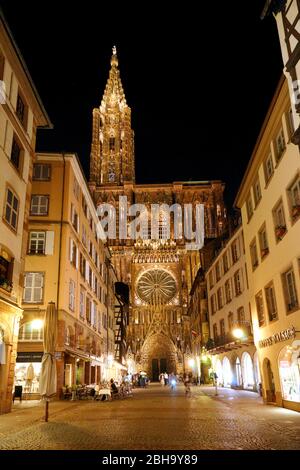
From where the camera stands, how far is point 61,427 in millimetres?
11609

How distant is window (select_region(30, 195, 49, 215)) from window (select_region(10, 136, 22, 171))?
893 centimetres

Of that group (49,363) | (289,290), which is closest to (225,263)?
(289,290)

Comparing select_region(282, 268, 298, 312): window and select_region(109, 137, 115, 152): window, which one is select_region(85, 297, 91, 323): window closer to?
select_region(282, 268, 298, 312): window

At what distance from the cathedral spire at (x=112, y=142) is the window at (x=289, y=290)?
6636 centimetres

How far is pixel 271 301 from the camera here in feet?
57.3

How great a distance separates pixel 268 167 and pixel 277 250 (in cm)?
371

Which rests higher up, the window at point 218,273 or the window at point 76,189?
the window at point 76,189

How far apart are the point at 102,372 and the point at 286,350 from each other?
2753cm

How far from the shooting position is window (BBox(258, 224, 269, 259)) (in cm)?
1781

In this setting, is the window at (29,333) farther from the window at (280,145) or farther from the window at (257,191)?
the window at (280,145)

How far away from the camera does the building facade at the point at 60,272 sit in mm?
24391

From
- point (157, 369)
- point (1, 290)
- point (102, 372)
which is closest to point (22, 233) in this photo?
point (1, 290)

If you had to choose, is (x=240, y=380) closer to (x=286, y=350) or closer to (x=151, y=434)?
(x=286, y=350)

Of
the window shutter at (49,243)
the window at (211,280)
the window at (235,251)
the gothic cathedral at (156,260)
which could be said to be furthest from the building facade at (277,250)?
the gothic cathedral at (156,260)
